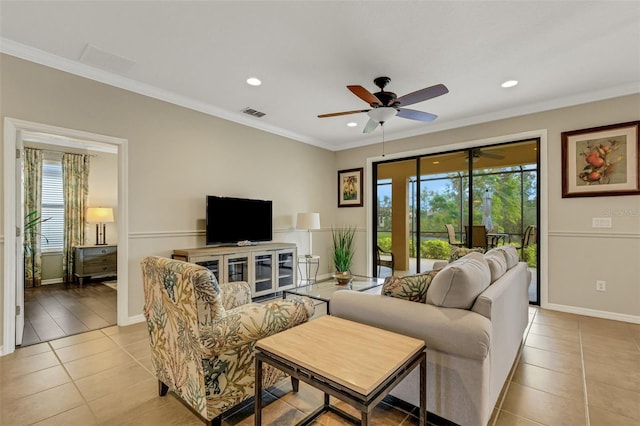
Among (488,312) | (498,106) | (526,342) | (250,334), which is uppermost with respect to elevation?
(498,106)

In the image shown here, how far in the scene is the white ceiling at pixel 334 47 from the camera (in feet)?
7.23

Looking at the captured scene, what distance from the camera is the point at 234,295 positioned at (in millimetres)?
2322

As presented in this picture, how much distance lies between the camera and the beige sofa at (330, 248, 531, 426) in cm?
152

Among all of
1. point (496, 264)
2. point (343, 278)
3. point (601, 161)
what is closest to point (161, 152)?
point (343, 278)

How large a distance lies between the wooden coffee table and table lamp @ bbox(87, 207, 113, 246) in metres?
5.76

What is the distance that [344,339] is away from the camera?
4.96ft

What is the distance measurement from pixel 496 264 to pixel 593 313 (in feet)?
8.68

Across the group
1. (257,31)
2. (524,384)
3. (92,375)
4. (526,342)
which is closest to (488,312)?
(524,384)

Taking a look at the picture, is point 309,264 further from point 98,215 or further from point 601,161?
point 601,161

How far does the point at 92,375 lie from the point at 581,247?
5.20 meters

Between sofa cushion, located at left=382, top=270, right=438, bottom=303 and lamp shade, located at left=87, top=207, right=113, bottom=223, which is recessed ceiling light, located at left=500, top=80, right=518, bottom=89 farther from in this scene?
lamp shade, located at left=87, top=207, right=113, bottom=223

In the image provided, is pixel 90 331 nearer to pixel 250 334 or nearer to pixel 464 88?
pixel 250 334

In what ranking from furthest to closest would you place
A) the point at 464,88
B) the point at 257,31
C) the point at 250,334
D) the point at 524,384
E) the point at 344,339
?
1. the point at 464,88
2. the point at 257,31
3. the point at 524,384
4. the point at 250,334
5. the point at 344,339

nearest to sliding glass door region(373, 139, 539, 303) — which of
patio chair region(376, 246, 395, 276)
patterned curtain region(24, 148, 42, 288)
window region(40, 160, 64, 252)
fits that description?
patio chair region(376, 246, 395, 276)
